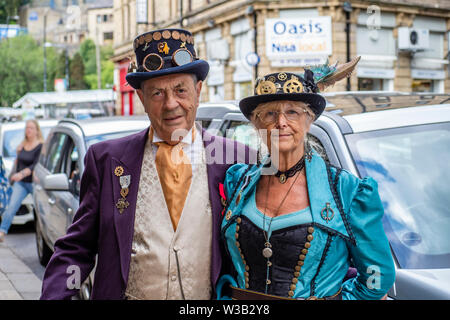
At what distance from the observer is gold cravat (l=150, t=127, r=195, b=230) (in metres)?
2.36

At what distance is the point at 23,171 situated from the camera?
29.0ft

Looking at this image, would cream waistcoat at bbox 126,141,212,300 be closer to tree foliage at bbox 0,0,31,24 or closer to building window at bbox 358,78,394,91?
building window at bbox 358,78,394,91

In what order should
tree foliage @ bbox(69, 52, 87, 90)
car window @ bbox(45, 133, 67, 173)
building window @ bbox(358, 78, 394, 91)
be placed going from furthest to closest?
tree foliage @ bbox(69, 52, 87, 90) < building window @ bbox(358, 78, 394, 91) < car window @ bbox(45, 133, 67, 173)

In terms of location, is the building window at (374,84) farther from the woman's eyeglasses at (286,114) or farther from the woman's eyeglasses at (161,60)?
the woman's eyeglasses at (286,114)

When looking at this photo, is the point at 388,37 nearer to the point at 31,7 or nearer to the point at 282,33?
the point at 282,33

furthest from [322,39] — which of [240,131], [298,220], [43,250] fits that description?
[298,220]

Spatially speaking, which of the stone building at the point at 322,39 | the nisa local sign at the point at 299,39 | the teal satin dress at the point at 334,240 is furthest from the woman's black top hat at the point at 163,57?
the nisa local sign at the point at 299,39

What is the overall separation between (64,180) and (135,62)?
303 centimetres

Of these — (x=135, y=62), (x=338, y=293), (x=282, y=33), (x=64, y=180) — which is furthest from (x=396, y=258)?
(x=282, y=33)

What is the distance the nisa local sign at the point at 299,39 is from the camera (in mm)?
21234

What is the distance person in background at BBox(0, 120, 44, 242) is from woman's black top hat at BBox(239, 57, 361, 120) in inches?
279

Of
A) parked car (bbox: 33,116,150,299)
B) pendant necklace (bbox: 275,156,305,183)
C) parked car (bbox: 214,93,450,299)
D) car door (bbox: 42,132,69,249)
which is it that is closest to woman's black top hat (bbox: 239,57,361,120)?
pendant necklace (bbox: 275,156,305,183)

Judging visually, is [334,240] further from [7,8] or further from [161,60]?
[7,8]

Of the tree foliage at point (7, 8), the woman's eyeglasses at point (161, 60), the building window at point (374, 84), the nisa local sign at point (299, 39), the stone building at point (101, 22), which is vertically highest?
the tree foliage at point (7, 8)
